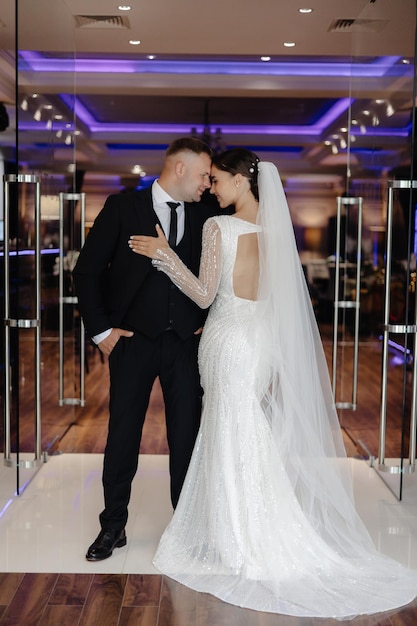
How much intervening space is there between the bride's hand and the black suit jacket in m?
0.08

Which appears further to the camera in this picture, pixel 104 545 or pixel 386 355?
pixel 386 355

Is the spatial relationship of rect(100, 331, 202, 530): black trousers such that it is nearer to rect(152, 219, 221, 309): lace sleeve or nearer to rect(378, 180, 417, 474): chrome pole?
rect(152, 219, 221, 309): lace sleeve

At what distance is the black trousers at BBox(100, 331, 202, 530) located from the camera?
12.2 feet

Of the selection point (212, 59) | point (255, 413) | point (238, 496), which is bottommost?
point (238, 496)

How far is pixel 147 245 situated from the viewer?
3.55 m

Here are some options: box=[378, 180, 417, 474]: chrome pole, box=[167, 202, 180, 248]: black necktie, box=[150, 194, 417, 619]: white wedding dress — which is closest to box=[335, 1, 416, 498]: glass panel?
box=[378, 180, 417, 474]: chrome pole

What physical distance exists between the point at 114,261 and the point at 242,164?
698 millimetres

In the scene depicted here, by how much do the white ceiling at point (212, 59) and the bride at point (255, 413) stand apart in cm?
136

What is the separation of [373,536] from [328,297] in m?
7.27

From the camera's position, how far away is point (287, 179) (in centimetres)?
1027

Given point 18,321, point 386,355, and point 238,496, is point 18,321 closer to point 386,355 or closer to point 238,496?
point 238,496

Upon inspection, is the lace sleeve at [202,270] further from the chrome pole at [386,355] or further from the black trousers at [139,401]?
the chrome pole at [386,355]

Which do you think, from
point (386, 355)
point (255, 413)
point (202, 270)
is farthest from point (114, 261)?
point (386, 355)

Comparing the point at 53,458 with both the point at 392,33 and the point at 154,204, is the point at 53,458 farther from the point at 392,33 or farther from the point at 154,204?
the point at 392,33
